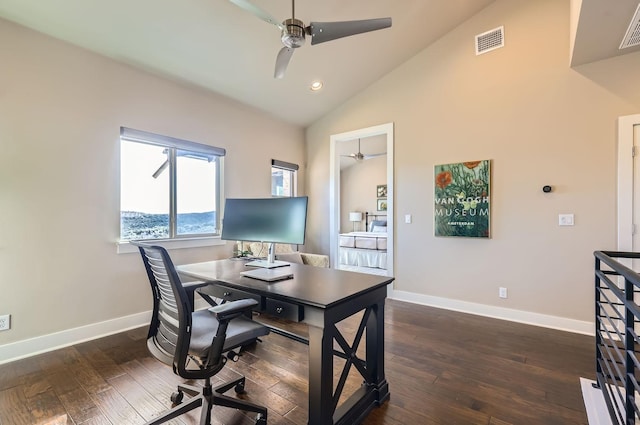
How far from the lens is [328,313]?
55.2 inches

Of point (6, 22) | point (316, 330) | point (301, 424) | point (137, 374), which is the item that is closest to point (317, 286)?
point (316, 330)

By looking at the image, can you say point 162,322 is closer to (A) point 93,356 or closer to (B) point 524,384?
(A) point 93,356

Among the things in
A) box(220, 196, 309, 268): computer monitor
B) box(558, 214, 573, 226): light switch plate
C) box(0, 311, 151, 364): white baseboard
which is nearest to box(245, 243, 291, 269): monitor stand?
box(220, 196, 309, 268): computer monitor

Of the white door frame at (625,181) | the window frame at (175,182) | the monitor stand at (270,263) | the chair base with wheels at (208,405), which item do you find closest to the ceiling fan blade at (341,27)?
the monitor stand at (270,263)

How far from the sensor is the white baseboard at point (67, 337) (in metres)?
2.39

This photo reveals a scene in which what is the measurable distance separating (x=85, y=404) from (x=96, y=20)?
9.87 feet

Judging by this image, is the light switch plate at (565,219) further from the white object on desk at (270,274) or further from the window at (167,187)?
the window at (167,187)

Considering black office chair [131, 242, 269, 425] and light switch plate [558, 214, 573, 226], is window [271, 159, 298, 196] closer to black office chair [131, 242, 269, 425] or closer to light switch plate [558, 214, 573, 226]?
black office chair [131, 242, 269, 425]

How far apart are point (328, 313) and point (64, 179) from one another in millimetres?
2832

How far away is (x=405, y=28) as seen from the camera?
137 inches

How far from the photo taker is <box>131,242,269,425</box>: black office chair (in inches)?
54.7

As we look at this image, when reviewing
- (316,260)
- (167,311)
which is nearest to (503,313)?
(316,260)

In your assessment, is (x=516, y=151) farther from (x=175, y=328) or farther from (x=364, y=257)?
(x=175, y=328)

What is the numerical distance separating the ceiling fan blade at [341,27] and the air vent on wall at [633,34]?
1915mm
